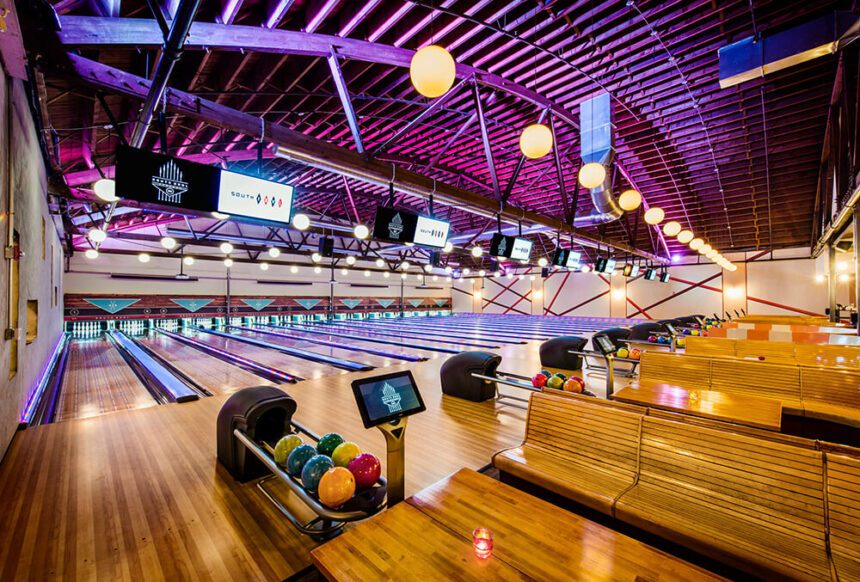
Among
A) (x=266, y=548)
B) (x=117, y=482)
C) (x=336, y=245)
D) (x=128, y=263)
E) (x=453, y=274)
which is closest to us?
(x=266, y=548)

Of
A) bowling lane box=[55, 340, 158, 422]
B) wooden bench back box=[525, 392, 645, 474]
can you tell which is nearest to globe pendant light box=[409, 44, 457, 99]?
wooden bench back box=[525, 392, 645, 474]

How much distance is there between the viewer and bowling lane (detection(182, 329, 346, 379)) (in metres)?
6.53

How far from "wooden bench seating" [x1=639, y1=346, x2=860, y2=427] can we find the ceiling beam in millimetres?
3832

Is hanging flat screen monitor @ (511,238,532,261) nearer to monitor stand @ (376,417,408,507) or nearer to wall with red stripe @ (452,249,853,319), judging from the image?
monitor stand @ (376,417,408,507)

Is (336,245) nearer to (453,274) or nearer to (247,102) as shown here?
(453,274)

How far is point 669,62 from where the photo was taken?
4949 millimetres

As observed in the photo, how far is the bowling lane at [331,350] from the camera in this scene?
7711mm

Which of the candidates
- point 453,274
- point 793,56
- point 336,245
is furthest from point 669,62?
point 453,274

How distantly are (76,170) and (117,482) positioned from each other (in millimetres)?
6677

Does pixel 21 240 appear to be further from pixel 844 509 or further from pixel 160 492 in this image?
pixel 844 509

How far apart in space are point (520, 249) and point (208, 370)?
6.66 m

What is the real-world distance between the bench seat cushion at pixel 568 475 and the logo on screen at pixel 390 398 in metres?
0.94

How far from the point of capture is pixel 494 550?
125cm

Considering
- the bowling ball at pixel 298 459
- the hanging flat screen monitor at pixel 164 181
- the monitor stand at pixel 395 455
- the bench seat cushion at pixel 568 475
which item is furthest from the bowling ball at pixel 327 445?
the hanging flat screen monitor at pixel 164 181
